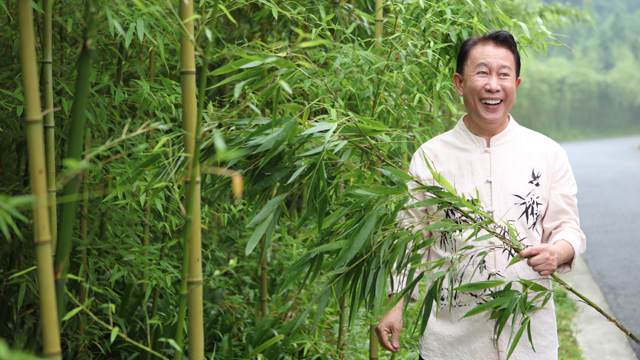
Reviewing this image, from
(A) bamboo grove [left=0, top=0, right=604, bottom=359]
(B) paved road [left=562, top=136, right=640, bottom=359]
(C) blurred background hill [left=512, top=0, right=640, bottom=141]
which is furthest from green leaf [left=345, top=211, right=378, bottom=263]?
(C) blurred background hill [left=512, top=0, right=640, bottom=141]

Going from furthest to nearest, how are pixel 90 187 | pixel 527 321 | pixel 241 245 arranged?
pixel 241 245, pixel 90 187, pixel 527 321

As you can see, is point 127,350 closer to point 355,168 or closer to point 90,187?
point 90,187

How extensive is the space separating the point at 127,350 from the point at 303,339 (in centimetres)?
79

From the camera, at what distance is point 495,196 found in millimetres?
1618

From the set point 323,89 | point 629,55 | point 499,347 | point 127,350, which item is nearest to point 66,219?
point 323,89

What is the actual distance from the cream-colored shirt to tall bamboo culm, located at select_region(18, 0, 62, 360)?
3.26 feet

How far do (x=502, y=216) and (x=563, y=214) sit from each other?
17cm

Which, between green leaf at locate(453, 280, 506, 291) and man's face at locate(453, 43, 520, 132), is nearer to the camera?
green leaf at locate(453, 280, 506, 291)

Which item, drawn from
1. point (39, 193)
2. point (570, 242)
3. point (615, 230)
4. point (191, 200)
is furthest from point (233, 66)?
point (615, 230)

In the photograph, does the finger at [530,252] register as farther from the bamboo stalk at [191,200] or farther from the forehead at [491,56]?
the bamboo stalk at [191,200]

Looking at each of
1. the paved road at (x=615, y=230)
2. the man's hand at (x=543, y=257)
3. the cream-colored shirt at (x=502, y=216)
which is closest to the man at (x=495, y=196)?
the cream-colored shirt at (x=502, y=216)

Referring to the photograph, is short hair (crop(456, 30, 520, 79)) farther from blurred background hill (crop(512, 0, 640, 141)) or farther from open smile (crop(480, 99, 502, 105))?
blurred background hill (crop(512, 0, 640, 141))

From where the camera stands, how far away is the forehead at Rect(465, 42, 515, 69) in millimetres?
1609

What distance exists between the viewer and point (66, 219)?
83cm
